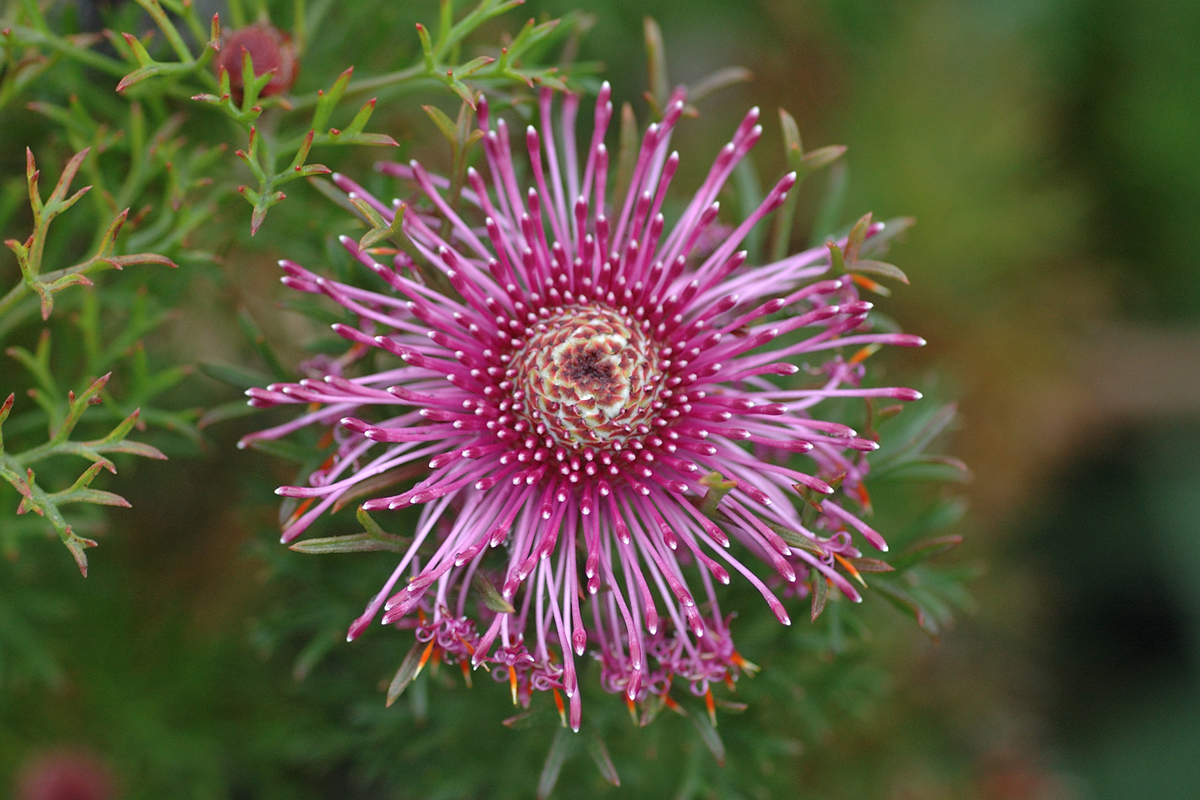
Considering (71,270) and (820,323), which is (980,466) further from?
(71,270)

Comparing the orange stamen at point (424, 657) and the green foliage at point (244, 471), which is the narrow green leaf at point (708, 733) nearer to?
the green foliage at point (244, 471)

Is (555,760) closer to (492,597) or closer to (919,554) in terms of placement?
(492,597)

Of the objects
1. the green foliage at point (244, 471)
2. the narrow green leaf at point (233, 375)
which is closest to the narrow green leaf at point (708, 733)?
the green foliage at point (244, 471)

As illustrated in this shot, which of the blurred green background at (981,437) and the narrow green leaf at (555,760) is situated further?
the blurred green background at (981,437)

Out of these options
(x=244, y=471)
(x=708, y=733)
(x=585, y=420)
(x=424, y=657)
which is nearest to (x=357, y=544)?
(x=424, y=657)

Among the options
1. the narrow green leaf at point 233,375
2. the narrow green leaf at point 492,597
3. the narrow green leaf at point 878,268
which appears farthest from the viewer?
the narrow green leaf at point 233,375

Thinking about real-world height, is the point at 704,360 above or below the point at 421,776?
above

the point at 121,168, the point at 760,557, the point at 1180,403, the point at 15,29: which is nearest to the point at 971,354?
the point at 1180,403
